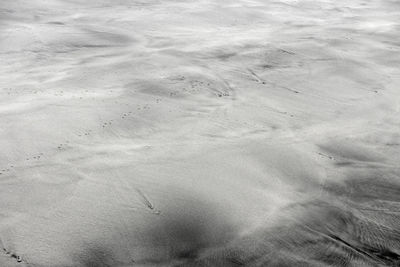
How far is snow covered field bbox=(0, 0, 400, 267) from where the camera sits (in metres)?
1.85

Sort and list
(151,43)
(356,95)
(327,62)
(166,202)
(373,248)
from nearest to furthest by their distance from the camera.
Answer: (373,248), (166,202), (356,95), (327,62), (151,43)

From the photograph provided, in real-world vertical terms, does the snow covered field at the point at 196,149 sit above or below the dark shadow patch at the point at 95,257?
above

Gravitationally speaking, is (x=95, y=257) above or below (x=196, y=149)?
below

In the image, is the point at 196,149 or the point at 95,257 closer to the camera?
the point at 95,257

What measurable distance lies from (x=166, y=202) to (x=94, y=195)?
1.17 feet

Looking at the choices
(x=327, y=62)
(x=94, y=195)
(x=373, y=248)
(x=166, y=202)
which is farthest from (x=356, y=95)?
(x=94, y=195)

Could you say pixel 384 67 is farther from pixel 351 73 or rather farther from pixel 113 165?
pixel 113 165

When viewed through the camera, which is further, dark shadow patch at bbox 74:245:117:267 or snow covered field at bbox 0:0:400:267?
snow covered field at bbox 0:0:400:267

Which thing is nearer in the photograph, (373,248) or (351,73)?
(373,248)

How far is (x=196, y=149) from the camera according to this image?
2.55 metres

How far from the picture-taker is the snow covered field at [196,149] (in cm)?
185

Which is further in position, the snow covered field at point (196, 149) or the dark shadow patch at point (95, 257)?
the snow covered field at point (196, 149)

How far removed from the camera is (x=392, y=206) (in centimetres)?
216

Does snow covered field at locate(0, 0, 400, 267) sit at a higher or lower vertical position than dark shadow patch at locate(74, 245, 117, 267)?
higher
